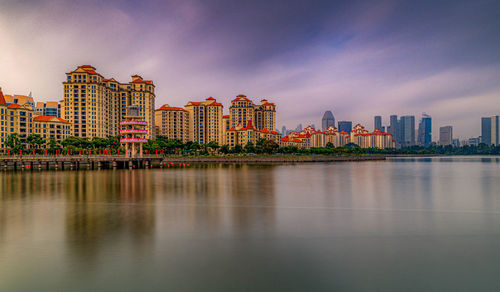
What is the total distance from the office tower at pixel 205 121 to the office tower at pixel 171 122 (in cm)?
411

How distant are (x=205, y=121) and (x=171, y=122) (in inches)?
609

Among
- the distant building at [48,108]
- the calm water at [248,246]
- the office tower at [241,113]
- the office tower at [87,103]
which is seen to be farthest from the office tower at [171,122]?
the calm water at [248,246]

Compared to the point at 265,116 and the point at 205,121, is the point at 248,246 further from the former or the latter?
the point at 265,116

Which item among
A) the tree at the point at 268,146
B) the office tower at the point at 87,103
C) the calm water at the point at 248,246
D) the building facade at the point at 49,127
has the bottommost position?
the calm water at the point at 248,246

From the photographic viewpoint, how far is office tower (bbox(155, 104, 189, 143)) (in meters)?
107

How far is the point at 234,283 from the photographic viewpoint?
6.79 metres

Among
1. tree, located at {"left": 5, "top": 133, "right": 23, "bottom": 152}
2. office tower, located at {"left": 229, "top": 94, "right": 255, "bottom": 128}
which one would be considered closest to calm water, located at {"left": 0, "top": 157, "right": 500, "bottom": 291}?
tree, located at {"left": 5, "top": 133, "right": 23, "bottom": 152}

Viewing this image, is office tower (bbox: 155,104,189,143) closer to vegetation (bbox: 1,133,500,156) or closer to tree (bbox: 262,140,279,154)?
vegetation (bbox: 1,133,500,156)

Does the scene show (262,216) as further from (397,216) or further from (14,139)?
(14,139)

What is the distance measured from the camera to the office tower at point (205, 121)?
113 m

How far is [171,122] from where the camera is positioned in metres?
107

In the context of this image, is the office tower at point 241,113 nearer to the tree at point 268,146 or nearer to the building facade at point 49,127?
the tree at point 268,146

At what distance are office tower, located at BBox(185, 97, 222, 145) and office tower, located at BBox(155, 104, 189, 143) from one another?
411 centimetres

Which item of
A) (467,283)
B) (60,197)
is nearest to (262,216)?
(467,283)
